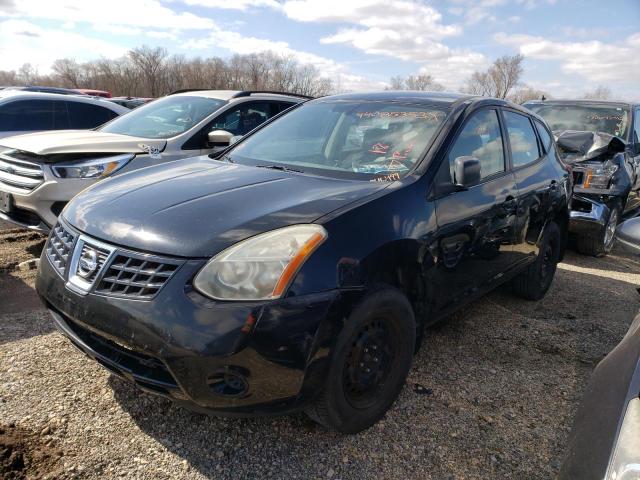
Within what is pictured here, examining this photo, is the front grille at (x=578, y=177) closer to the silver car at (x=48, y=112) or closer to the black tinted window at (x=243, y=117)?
the black tinted window at (x=243, y=117)

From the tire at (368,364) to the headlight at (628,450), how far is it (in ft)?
3.52

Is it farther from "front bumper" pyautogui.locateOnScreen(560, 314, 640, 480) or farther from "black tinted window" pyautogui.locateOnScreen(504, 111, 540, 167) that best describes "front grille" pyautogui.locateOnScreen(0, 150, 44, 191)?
"front bumper" pyautogui.locateOnScreen(560, 314, 640, 480)

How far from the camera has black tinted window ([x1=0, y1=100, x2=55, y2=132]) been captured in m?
6.85

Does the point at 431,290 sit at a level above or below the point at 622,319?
above

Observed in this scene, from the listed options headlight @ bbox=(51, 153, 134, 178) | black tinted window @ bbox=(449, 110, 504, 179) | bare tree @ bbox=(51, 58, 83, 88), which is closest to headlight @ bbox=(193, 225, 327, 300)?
black tinted window @ bbox=(449, 110, 504, 179)

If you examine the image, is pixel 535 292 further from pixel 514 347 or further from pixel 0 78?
pixel 0 78

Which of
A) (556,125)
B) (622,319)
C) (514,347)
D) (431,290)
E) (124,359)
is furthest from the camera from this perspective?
(556,125)

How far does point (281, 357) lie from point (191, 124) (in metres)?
4.17

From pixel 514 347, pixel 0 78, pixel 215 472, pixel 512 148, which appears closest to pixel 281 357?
pixel 215 472

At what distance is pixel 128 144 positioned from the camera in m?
5.01

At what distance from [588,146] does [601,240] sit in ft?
3.95

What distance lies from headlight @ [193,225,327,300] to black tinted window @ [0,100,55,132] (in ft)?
21.1

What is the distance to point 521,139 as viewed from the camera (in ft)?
13.0

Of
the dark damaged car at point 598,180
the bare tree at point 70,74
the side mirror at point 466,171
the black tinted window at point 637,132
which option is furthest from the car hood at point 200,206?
the bare tree at point 70,74
